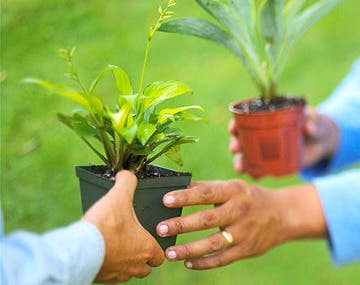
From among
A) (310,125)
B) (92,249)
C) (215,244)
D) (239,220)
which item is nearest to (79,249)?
(92,249)

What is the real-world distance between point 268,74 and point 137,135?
0.65m

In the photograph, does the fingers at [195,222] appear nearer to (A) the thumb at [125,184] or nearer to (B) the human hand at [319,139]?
(A) the thumb at [125,184]

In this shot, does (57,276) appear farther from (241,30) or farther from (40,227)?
(40,227)

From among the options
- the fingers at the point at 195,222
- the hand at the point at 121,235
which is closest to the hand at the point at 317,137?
the fingers at the point at 195,222

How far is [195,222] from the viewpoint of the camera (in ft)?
3.09

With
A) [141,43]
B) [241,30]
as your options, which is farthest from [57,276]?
[141,43]

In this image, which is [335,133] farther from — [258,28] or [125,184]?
[125,184]

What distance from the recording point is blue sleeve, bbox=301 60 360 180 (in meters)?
1.75

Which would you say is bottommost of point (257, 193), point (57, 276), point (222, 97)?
point (222, 97)

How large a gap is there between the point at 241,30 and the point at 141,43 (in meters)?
1.35

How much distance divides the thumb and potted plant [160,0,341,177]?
1.08 ft

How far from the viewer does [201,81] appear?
2826 millimetres

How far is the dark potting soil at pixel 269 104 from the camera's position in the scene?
142cm

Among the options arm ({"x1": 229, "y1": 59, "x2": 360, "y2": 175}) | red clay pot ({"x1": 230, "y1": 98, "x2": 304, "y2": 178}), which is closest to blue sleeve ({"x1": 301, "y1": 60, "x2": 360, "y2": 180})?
arm ({"x1": 229, "y1": 59, "x2": 360, "y2": 175})
